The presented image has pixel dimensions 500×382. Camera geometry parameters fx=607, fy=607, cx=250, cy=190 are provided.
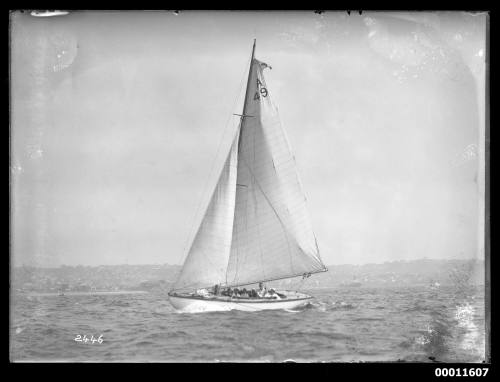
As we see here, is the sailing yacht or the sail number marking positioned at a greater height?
the sail number marking

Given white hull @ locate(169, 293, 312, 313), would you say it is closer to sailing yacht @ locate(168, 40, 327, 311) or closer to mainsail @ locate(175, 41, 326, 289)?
sailing yacht @ locate(168, 40, 327, 311)

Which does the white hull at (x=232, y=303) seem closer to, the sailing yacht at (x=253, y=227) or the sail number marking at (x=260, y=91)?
the sailing yacht at (x=253, y=227)

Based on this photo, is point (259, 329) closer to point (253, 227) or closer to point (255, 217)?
point (253, 227)

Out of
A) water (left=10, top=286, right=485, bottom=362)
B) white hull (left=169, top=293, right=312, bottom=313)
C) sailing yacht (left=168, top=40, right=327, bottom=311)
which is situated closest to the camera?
water (left=10, top=286, right=485, bottom=362)

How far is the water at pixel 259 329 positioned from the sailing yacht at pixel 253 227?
1.81ft

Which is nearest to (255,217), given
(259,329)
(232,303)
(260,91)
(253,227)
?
(253,227)

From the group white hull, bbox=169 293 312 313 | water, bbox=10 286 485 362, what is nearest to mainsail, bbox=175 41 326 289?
white hull, bbox=169 293 312 313

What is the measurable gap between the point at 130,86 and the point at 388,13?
574 centimetres

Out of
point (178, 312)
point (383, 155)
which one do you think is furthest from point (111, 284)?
point (383, 155)

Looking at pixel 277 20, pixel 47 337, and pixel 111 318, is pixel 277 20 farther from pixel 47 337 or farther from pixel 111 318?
pixel 47 337

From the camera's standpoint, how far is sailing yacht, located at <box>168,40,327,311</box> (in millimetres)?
13336

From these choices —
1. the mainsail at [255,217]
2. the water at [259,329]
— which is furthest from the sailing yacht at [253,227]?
the water at [259,329]

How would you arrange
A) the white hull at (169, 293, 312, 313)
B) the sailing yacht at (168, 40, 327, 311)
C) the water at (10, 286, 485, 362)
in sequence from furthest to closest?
the sailing yacht at (168, 40, 327, 311)
the white hull at (169, 293, 312, 313)
the water at (10, 286, 485, 362)

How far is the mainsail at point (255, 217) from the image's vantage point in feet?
43.9
